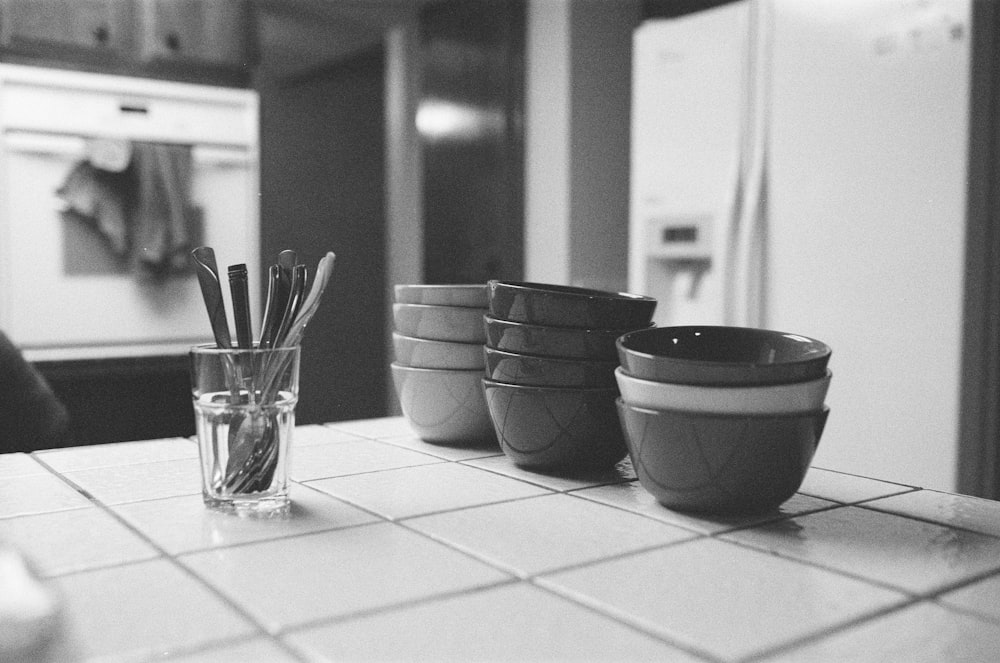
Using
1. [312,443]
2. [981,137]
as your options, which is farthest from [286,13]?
[312,443]

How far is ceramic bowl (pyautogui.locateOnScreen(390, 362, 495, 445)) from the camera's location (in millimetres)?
1141

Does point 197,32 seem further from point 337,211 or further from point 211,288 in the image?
point 211,288

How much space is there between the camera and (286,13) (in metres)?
3.75

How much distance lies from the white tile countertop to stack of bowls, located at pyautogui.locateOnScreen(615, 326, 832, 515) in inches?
1.2

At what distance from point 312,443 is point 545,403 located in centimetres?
39

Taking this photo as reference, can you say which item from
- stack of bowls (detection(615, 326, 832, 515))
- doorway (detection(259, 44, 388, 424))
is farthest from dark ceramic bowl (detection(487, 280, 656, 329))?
doorway (detection(259, 44, 388, 424))

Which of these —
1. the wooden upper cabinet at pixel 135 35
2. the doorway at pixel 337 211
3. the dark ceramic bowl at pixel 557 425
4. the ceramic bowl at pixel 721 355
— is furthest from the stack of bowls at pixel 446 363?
the doorway at pixel 337 211

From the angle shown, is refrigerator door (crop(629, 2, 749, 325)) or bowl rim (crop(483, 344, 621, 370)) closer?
bowl rim (crop(483, 344, 621, 370))

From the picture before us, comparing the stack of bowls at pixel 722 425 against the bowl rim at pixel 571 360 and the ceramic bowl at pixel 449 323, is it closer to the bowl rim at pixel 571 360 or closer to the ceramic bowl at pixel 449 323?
the bowl rim at pixel 571 360

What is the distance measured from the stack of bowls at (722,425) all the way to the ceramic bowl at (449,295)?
0.32 metres

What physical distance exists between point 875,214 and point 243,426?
69.4 inches

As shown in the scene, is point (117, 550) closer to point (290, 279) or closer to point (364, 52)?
point (290, 279)

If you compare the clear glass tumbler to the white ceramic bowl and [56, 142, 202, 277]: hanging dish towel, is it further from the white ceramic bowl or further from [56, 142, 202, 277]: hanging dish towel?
[56, 142, 202, 277]: hanging dish towel

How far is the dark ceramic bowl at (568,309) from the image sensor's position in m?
0.96
